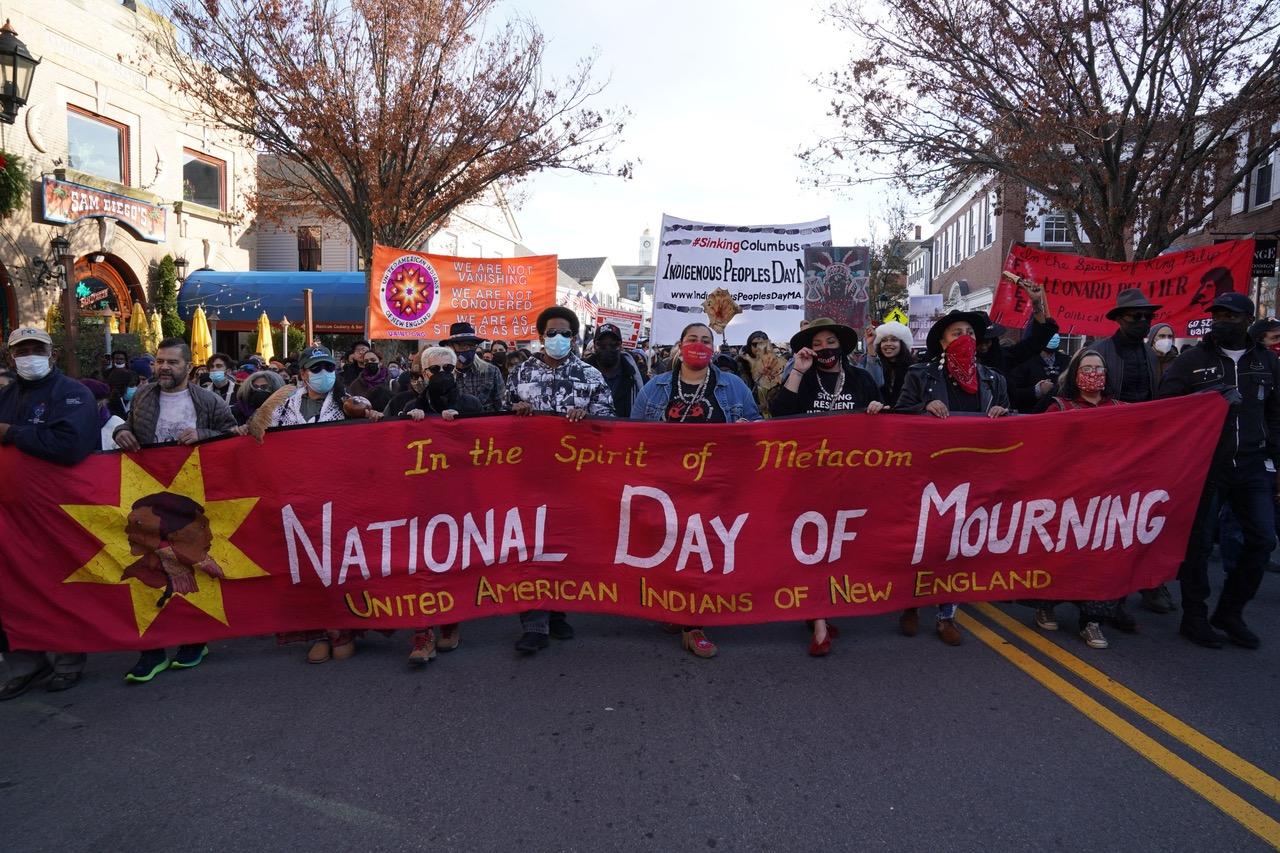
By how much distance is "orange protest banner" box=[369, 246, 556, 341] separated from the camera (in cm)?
1091

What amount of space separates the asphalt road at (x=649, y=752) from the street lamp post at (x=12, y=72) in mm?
5777

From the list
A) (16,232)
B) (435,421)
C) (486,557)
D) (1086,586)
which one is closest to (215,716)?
(486,557)

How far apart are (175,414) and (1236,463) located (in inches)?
243

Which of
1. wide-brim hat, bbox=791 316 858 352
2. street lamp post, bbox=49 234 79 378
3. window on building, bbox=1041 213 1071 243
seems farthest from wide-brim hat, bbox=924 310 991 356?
window on building, bbox=1041 213 1071 243

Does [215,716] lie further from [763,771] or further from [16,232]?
[16,232]

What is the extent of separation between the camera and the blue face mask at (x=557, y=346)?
16.7 feet

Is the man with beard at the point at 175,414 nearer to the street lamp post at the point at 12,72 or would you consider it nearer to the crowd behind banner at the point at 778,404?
the crowd behind banner at the point at 778,404

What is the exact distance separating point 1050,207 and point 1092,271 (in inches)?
279

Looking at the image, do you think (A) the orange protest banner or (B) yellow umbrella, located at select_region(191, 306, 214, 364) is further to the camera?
(B) yellow umbrella, located at select_region(191, 306, 214, 364)

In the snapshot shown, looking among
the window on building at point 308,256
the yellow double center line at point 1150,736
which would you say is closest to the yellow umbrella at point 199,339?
the yellow double center line at point 1150,736

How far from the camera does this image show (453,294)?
37.3ft

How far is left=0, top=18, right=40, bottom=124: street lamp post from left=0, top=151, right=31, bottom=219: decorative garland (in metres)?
10.4

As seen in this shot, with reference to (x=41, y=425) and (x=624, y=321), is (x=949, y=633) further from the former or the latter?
(x=624, y=321)

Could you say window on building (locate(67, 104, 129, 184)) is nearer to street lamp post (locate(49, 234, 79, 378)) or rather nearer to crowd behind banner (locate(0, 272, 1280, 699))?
street lamp post (locate(49, 234, 79, 378))
